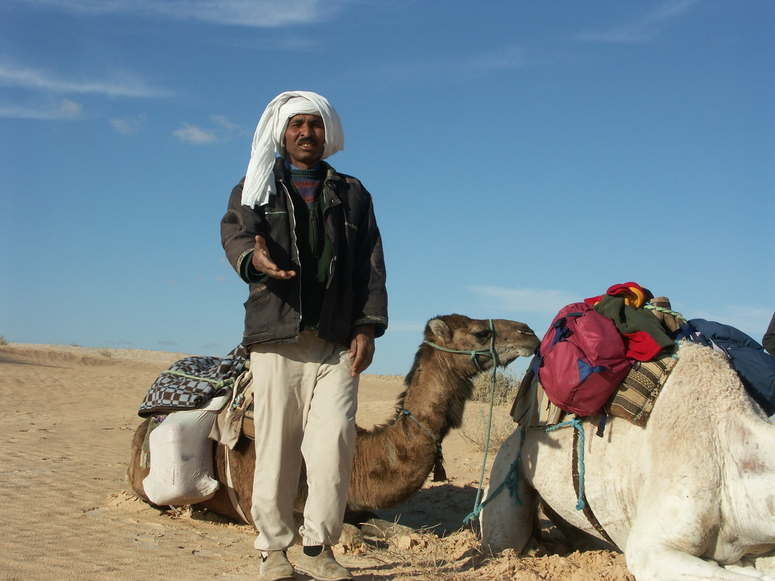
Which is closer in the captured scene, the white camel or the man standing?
the white camel

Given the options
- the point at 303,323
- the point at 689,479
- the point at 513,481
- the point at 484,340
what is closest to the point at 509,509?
the point at 513,481

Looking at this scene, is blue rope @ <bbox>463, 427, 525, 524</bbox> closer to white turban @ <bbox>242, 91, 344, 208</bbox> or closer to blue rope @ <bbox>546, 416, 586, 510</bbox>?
blue rope @ <bbox>546, 416, 586, 510</bbox>

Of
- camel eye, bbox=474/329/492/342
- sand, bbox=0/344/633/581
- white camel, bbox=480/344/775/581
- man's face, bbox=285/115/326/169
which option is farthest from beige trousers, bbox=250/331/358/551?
camel eye, bbox=474/329/492/342

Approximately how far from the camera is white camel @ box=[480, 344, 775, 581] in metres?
3.32

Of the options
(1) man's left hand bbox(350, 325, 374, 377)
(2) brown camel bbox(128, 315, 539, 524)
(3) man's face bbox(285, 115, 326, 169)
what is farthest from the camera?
(2) brown camel bbox(128, 315, 539, 524)

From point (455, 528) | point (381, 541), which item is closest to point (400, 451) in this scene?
point (381, 541)

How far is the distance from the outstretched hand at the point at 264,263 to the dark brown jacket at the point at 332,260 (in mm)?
114

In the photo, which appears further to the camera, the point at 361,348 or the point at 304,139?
the point at 304,139

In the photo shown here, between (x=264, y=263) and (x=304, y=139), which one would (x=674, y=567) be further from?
Answer: (x=304, y=139)

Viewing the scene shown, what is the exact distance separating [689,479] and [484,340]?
2.28 m

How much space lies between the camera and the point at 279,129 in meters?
4.36

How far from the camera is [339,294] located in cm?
411

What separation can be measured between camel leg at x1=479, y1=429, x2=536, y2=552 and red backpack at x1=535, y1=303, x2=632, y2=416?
2.79 feet

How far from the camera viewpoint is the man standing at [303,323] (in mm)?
3828
